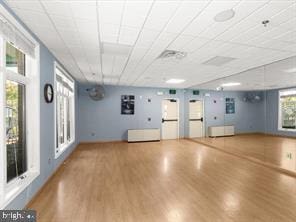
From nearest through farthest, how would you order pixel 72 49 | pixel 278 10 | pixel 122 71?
pixel 278 10 → pixel 72 49 → pixel 122 71

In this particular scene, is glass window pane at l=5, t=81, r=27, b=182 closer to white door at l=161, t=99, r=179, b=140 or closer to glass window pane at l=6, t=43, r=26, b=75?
glass window pane at l=6, t=43, r=26, b=75

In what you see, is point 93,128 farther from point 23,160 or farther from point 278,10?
point 278,10

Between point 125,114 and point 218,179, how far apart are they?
231 inches

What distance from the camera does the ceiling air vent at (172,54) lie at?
3.84m

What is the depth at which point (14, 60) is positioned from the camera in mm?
2666

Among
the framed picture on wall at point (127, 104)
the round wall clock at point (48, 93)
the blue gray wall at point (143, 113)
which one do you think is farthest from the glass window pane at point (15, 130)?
the framed picture on wall at point (127, 104)

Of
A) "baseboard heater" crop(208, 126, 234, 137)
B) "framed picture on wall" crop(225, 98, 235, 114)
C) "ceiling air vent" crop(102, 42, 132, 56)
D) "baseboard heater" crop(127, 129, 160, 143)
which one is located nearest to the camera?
"ceiling air vent" crop(102, 42, 132, 56)

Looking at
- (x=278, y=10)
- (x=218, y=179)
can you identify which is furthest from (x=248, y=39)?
(x=218, y=179)

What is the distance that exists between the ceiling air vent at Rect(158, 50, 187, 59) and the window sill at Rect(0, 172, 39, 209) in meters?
3.61

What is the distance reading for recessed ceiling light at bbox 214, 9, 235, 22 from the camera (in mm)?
2252

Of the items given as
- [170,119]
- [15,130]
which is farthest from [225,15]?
[170,119]

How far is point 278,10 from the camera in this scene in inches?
87.5

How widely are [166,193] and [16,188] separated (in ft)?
8.03

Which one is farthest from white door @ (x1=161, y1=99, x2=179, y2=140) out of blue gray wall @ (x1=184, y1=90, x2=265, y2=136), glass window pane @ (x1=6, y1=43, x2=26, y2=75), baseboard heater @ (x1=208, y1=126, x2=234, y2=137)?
glass window pane @ (x1=6, y1=43, x2=26, y2=75)
